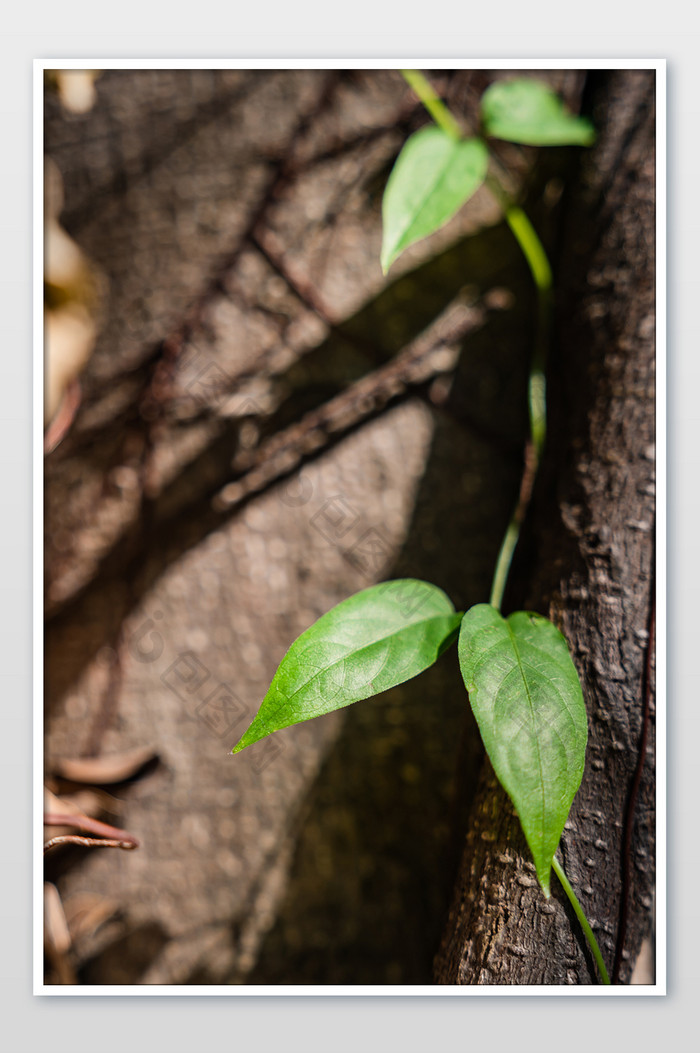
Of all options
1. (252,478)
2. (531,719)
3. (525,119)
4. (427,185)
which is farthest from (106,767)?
(525,119)

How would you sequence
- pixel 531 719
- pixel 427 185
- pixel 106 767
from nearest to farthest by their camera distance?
pixel 531 719 → pixel 427 185 → pixel 106 767

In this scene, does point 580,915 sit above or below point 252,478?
below

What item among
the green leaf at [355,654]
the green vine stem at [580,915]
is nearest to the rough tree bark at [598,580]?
the green vine stem at [580,915]

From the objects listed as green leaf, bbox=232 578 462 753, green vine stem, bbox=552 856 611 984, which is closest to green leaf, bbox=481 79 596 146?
green leaf, bbox=232 578 462 753

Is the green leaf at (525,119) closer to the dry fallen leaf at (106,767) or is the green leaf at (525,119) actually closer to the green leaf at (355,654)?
the green leaf at (355,654)

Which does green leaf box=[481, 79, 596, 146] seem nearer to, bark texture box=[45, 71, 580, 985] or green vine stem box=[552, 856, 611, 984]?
bark texture box=[45, 71, 580, 985]

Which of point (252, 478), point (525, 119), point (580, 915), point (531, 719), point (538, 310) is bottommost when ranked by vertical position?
point (580, 915)

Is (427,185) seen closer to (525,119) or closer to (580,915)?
(525,119)
